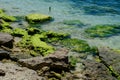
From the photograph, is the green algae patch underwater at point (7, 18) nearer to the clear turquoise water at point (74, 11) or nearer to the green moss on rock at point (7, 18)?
the green moss on rock at point (7, 18)

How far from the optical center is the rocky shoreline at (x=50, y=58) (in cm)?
1169

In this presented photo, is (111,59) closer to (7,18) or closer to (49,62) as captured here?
(49,62)

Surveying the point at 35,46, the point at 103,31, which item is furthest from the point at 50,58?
the point at 103,31

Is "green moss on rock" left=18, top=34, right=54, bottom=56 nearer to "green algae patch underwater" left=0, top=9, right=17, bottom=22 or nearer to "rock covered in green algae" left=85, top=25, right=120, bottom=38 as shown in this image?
"rock covered in green algae" left=85, top=25, right=120, bottom=38

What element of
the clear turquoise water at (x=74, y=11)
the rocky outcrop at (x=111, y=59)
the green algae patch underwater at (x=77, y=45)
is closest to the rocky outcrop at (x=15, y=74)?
the rocky outcrop at (x=111, y=59)

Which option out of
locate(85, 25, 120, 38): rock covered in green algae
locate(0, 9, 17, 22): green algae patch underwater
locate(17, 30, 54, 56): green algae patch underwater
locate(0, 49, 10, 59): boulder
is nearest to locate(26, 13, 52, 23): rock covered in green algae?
locate(0, 9, 17, 22): green algae patch underwater

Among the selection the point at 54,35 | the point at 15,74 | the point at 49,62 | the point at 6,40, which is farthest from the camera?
the point at 54,35

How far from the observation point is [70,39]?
17.5m

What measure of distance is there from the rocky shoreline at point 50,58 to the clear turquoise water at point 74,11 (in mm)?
1713

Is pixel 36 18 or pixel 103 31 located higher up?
pixel 36 18

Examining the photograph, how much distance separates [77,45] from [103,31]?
4.08m

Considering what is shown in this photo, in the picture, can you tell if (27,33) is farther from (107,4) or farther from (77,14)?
(107,4)

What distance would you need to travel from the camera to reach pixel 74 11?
2541 cm

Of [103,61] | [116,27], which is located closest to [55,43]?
[103,61]
